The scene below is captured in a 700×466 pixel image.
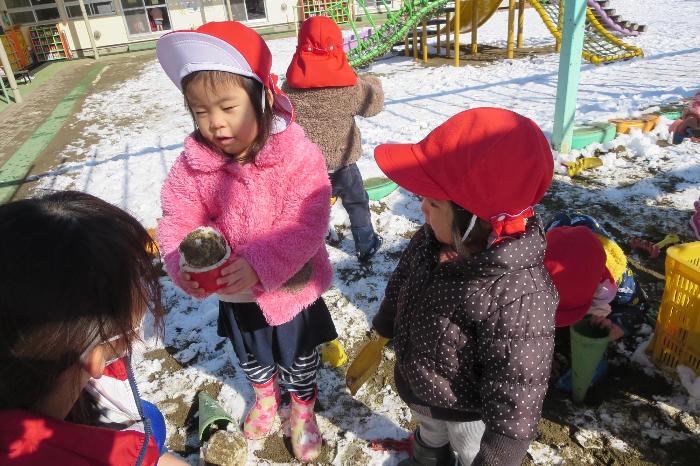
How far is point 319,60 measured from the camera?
2980mm

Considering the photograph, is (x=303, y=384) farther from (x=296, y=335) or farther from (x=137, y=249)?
(x=137, y=249)

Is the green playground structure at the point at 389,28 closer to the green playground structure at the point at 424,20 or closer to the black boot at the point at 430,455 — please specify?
A: the green playground structure at the point at 424,20

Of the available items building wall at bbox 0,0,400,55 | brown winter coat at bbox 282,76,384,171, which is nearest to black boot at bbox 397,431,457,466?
brown winter coat at bbox 282,76,384,171

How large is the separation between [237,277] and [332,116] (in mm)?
1890

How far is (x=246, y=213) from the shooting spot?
153 cm

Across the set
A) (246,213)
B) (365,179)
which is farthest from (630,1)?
(246,213)

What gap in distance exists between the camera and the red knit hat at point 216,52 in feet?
4.42

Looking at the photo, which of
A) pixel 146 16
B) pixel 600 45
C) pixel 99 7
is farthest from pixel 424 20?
pixel 99 7

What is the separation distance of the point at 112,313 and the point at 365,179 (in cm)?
357

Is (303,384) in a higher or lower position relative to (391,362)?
higher

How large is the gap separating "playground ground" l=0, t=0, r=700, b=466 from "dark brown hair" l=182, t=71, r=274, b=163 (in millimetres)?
1281

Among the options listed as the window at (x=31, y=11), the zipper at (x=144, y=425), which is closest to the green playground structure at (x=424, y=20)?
the zipper at (x=144, y=425)

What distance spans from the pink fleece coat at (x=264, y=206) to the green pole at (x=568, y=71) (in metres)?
3.65

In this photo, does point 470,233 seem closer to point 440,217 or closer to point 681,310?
point 440,217
